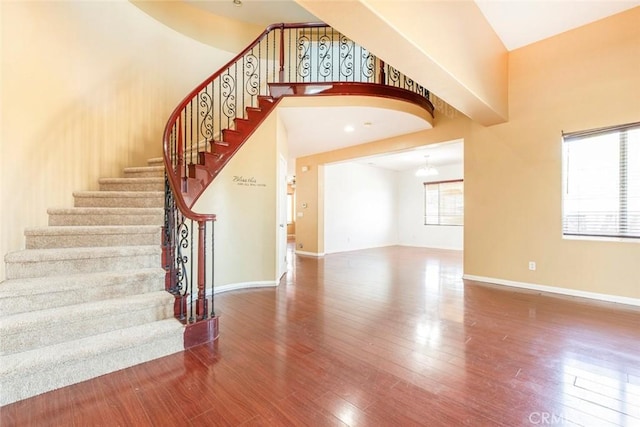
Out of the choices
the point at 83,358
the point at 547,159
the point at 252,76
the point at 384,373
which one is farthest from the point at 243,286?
the point at 547,159

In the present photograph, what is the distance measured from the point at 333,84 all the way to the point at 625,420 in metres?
4.41

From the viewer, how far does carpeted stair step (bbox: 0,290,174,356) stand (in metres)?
1.93

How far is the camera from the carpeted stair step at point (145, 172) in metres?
3.88

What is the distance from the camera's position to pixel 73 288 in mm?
2307

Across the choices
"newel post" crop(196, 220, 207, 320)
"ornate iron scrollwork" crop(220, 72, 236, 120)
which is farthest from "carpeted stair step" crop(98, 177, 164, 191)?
"ornate iron scrollwork" crop(220, 72, 236, 120)

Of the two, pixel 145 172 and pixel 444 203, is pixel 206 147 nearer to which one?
pixel 145 172

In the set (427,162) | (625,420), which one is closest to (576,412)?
(625,420)

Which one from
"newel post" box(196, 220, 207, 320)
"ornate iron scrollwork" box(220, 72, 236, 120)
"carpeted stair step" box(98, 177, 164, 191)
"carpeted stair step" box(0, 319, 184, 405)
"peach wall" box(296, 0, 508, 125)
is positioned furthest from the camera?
"ornate iron scrollwork" box(220, 72, 236, 120)

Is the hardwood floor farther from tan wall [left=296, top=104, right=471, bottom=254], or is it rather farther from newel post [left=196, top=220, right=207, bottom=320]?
tan wall [left=296, top=104, right=471, bottom=254]

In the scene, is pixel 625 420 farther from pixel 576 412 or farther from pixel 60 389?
pixel 60 389

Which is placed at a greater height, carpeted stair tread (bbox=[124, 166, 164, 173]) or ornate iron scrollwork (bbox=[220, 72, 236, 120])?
ornate iron scrollwork (bbox=[220, 72, 236, 120])

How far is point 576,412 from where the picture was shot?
5.49 ft

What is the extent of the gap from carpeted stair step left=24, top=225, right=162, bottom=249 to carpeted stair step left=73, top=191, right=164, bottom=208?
46 cm

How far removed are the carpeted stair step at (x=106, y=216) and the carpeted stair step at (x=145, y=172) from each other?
0.76 meters
